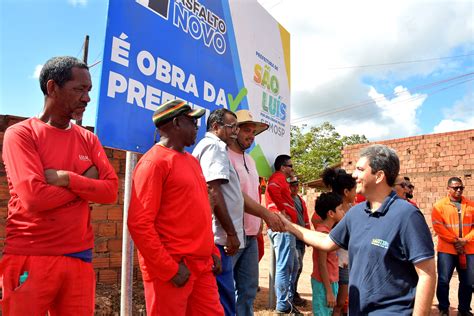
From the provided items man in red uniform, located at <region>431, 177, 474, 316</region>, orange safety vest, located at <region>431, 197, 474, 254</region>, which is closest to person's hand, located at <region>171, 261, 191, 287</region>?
man in red uniform, located at <region>431, 177, 474, 316</region>

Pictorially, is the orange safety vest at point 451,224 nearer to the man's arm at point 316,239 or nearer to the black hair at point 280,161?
the black hair at point 280,161

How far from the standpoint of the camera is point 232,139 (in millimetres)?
3330

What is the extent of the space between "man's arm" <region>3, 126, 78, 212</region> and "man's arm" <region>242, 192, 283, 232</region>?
151 centimetres

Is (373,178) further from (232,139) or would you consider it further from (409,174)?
(409,174)

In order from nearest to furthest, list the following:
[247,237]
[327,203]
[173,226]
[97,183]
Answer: [97,183], [173,226], [247,237], [327,203]

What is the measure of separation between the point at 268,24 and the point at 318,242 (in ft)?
12.0

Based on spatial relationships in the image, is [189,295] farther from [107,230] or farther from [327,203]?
[107,230]

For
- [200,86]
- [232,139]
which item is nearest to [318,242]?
[232,139]

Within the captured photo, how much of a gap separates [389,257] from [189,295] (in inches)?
45.8

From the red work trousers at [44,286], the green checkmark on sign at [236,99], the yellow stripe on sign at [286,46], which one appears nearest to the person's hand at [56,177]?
the red work trousers at [44,286]

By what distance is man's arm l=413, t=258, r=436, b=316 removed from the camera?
186cm

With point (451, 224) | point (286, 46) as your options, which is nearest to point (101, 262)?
point (286, 46)

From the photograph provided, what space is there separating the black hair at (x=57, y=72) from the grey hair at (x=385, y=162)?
1709 mm

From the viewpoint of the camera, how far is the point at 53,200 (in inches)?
76.8
